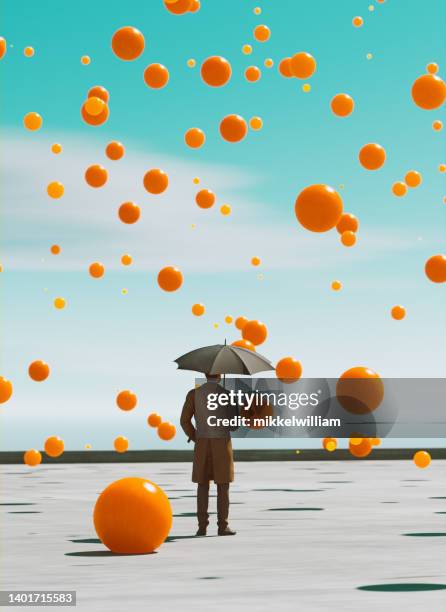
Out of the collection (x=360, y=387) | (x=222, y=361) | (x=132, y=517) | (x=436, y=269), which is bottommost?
(x=132, y=517)

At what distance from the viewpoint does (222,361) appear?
43.7 ft

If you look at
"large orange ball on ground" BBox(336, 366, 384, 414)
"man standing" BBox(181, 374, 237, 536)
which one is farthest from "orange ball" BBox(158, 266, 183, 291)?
"man standing" BBox(181, 374, 237, 536)

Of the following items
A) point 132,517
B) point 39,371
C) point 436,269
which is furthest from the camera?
point 39,371

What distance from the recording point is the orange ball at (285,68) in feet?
51.1

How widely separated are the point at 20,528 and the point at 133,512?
11.7 ft

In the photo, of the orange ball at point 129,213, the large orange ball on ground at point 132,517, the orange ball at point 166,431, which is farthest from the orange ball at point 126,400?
the large orange ball on ground at point 132,517

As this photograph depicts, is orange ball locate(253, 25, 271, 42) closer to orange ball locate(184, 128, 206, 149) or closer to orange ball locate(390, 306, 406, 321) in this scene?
orange ball locate(184, 128, 206, 149)

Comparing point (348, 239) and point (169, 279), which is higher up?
point (348, 239)

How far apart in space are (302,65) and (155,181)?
8.09 ft

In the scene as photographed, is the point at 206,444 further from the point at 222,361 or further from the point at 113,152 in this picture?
the point at 113,152

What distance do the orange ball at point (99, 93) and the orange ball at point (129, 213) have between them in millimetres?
1939

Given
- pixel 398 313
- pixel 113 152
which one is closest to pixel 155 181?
pixel 113 152

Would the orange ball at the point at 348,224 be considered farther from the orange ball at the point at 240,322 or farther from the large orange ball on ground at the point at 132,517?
the large orange ball on ground at the point at 132,517

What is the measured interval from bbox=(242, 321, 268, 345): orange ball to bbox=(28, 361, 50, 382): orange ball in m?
3.21
